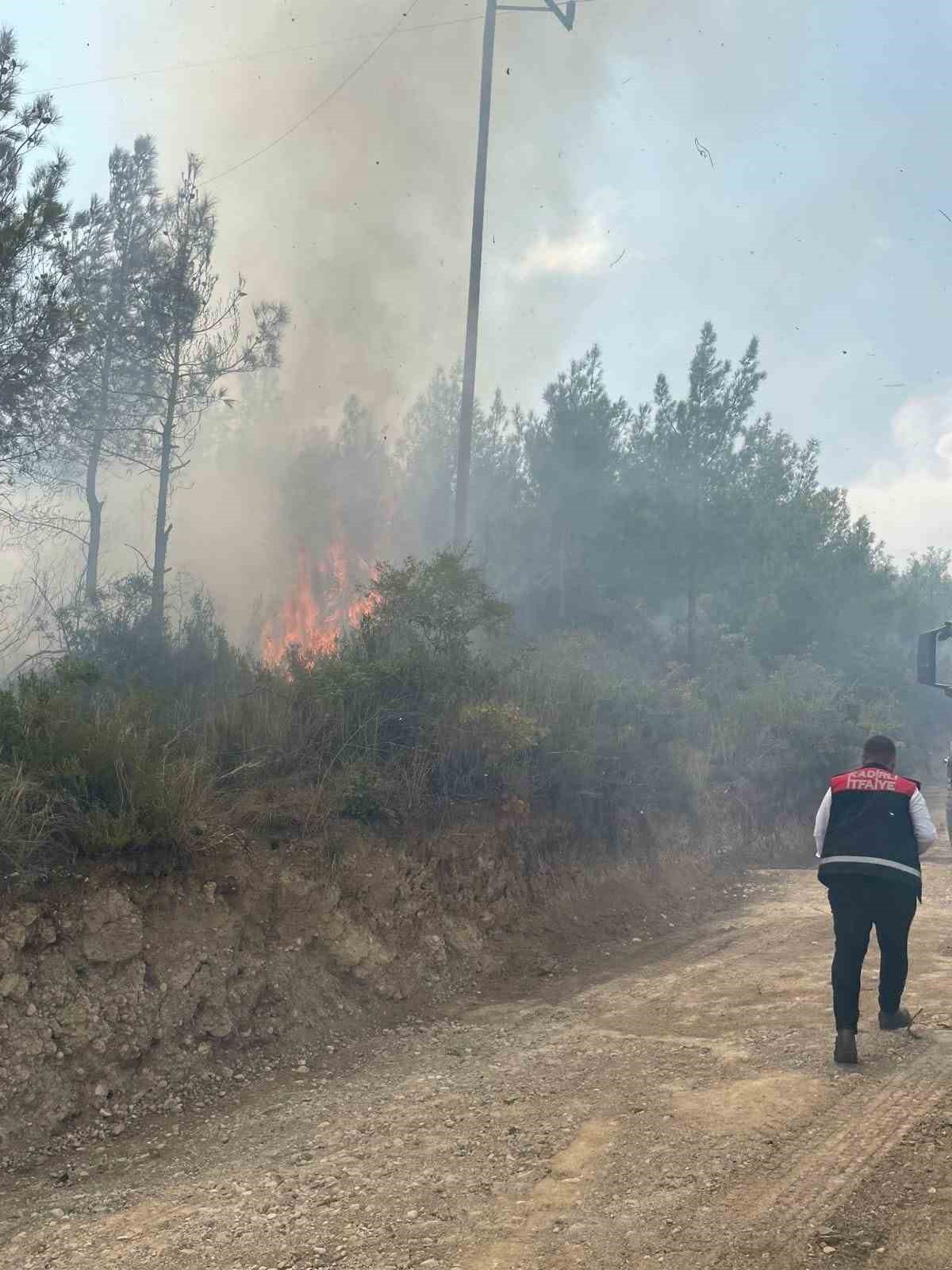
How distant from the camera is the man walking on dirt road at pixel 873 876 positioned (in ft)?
18.5

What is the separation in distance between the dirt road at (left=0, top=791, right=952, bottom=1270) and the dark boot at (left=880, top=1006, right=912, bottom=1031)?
95mm

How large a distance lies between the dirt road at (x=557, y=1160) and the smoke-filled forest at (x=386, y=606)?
2046 mm

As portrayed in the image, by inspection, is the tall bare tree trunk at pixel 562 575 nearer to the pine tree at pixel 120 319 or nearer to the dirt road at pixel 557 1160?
the pine tree at pixel 120 319

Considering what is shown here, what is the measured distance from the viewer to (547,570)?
28234 millimetres

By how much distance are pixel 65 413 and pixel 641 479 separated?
672 inches

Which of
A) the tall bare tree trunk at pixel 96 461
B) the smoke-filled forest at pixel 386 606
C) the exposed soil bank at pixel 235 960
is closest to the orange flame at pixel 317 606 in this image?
the smoke-filled forest at pixel 386 606

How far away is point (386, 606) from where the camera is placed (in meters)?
11.1

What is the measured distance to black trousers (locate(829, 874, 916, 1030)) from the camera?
221 inches

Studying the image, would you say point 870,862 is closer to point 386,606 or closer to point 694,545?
point 386,606

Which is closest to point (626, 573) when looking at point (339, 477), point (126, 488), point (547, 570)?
point (547, 570)

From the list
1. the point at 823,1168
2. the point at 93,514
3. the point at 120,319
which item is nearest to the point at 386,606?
the point at 823,1168

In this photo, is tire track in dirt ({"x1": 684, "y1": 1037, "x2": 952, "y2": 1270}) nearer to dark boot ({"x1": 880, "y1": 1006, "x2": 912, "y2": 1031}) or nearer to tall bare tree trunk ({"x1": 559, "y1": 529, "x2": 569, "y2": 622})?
dark boot ({"x1": 880, "y1": 1006, "x2": 912, "y2": 1031})

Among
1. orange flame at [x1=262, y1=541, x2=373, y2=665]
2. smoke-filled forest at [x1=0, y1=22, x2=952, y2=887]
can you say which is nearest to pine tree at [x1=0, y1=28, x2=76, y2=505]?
smoke-filled forest at [x1=0, y1=22, x2=952, y2=887]

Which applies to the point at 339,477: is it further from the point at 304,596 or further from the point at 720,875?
the point at 720,875
